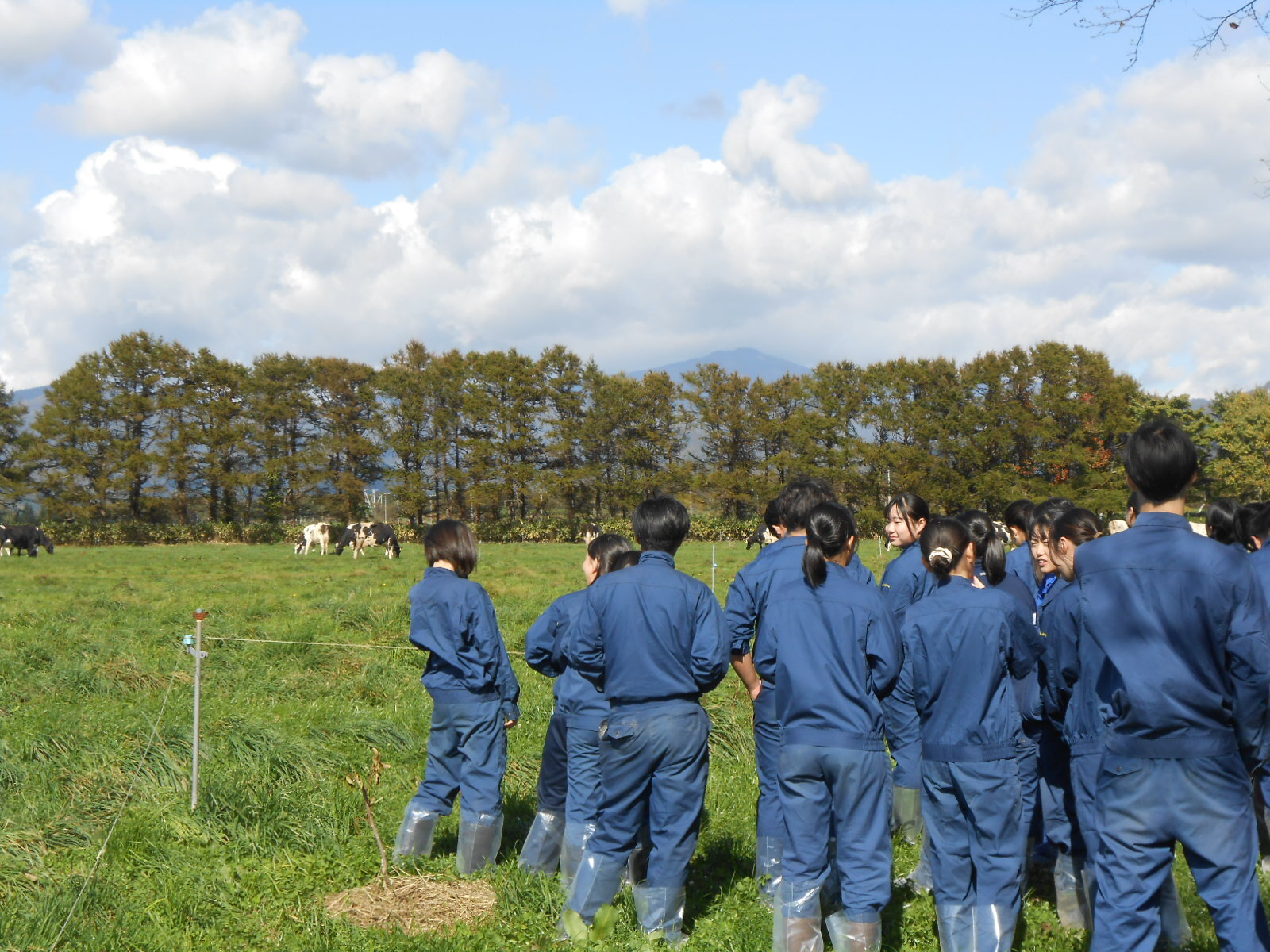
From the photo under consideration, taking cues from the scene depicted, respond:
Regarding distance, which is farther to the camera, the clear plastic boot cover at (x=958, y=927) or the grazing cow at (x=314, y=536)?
the grazing cow at (x=314, y=536)

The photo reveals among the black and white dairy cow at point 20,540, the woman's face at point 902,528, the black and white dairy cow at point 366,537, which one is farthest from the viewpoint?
the black and white dairy cow at point 366,537

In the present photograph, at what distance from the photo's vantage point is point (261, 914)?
4785 millimetres

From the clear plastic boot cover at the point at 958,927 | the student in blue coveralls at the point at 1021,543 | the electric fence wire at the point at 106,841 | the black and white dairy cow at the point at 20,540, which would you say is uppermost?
the student in blue coveralls at the point at 1021,543

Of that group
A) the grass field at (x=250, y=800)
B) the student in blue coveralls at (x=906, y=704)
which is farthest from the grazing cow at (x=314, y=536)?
the student in blue coveralls at (x=906, y=704)

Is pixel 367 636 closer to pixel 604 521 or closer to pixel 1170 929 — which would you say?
pixel 1170 929

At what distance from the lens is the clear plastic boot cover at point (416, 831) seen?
5.22m

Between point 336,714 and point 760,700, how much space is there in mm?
4472

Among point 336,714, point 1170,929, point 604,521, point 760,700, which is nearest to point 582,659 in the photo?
point 760,700

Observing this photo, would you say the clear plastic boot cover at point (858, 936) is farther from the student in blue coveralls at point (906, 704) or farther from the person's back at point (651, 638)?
the student in blue coveralls at point (906, 704)

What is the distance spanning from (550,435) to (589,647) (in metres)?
49.0

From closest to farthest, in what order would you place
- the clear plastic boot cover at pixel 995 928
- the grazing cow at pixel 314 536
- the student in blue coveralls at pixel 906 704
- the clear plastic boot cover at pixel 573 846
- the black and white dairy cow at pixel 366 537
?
1. the clear plastic boot cover at pixel 995 928
2. the clear plastic boot cover at pixel 573 846
3. the student in blue coveralls at pixel 906 704
4. the black and white dairy cow at pixel 366 537
5. the grazing cow at pixel 314 536

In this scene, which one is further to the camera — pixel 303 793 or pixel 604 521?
pixel 604 521

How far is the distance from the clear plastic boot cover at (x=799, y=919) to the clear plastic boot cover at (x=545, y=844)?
156 centimetres

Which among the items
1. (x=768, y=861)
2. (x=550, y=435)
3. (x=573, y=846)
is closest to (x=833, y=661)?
(x=768, y=861)
